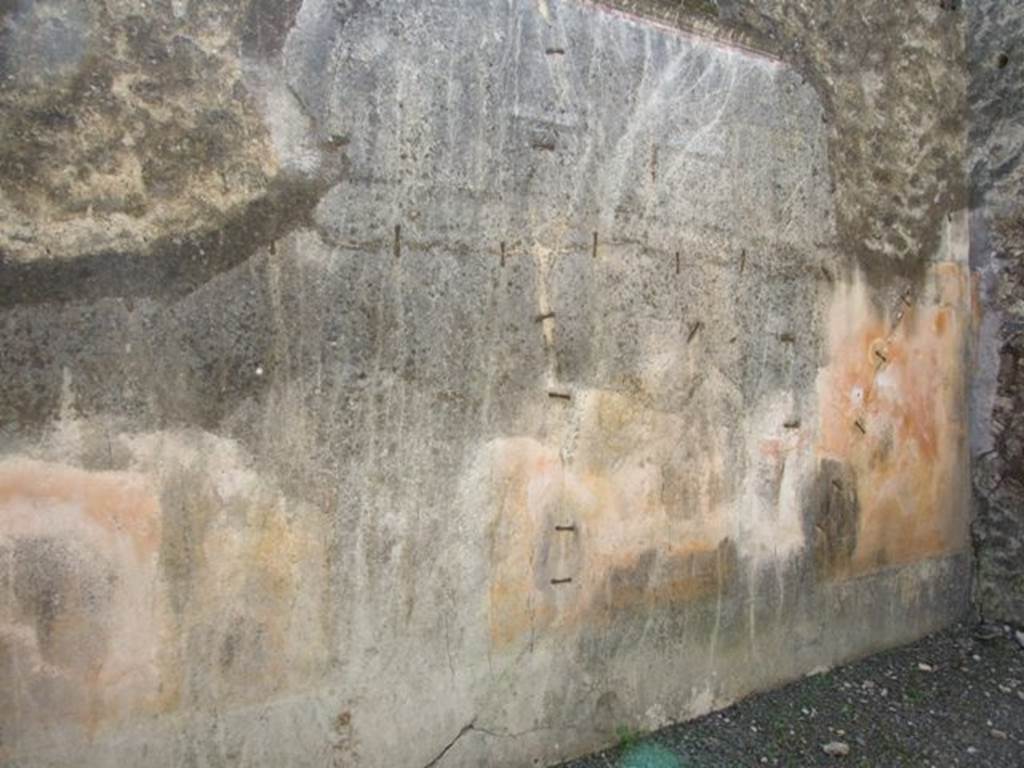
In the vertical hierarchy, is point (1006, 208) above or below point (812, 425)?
above

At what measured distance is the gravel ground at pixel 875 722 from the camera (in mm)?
2658

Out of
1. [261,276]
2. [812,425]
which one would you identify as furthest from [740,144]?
[261,276]

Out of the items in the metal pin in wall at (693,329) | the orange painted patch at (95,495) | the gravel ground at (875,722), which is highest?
the metal pin in wall at (693,329)

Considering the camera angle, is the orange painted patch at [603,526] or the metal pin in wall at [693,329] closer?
the orange painted patch at [603,526]

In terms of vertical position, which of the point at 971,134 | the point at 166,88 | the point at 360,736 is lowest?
the point at 360,736

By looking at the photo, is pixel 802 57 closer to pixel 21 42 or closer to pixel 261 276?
pixel 261 276

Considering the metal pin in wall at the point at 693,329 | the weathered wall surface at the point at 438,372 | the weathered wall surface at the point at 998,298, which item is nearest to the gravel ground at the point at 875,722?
the weathered wall surface at the point at 438,372

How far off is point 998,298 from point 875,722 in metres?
1.71

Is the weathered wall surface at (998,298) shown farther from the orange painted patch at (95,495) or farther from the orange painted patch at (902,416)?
the orange painted patch at (95,495)

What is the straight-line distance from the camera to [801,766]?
2.64m

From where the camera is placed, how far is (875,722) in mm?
2896

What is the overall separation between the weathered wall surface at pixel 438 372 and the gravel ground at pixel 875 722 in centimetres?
10

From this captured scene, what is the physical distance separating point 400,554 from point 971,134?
9.28ft

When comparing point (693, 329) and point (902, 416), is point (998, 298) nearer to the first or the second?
point (902, 416)
